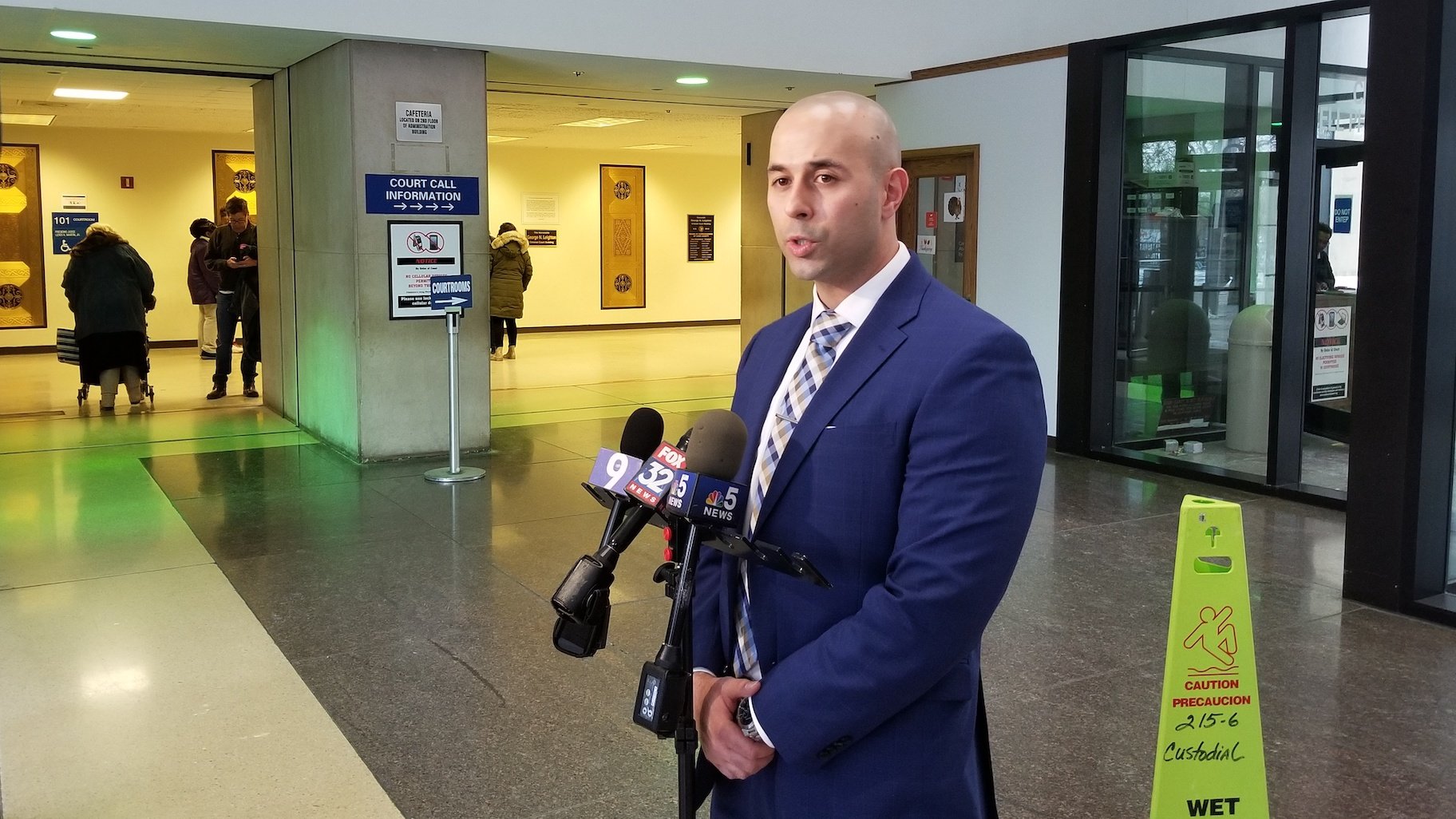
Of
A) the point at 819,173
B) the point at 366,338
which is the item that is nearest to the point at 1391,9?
the point at 819,173

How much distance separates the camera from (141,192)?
54.3 feet

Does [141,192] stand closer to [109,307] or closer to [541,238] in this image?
[541,238]

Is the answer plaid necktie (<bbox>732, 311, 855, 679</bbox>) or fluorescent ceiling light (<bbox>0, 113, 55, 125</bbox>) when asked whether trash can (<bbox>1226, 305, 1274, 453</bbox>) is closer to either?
plaid necktie (<bbox>732, 311, 855, 679</bbox>)

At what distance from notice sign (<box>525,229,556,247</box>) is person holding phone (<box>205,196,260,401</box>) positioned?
778cm

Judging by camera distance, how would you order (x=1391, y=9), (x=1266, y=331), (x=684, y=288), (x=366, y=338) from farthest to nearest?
1. (x=684, y=288)
2. (x=366, y=338)
3. (x=1266, y=331)
4. (x=1391, y=9)

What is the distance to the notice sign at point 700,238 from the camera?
2108 cm

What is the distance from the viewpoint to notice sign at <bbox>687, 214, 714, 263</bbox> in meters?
21.1

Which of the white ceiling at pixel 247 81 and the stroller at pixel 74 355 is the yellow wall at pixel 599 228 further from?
the stroller at pixel 74 355

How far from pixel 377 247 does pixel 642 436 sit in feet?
23.8

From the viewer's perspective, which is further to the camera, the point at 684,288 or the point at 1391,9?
the point at 684,288

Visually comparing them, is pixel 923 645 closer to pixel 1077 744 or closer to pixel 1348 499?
pixel 1077 744

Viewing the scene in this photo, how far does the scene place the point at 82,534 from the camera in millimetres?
6688

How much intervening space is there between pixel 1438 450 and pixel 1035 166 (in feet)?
14.7

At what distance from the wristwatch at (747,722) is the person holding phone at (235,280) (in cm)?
1086
